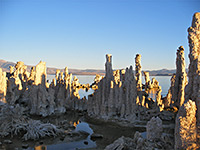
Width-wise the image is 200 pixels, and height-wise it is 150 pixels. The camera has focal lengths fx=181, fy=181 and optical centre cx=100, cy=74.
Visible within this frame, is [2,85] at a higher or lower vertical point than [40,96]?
higher

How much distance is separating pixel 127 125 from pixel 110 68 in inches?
389

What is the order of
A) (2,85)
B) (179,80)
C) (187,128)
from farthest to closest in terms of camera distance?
(2,85)
(179,80)
(187,128)

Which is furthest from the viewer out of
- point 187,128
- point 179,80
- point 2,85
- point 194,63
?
point 2,85

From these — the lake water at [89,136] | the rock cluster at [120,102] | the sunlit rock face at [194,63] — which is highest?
the sunlit rock face at [194,63]

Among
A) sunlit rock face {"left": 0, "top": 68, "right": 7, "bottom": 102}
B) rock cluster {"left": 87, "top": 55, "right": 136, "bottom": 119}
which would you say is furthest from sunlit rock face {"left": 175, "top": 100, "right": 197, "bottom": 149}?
sunlit rock face {"left": 0, "top": 68, "right": 7, "bottom": 102}

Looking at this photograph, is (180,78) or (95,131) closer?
(95,131)

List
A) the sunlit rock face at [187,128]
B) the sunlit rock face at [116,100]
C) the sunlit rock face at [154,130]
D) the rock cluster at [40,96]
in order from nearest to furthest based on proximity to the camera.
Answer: the sunlit rock face at [187,128] → the sunlit rock face at [154,130] → the sunlit rock face at [116,100] → the rock cluster at [40,96]

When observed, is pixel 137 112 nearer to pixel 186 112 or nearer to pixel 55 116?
pixel 55 116

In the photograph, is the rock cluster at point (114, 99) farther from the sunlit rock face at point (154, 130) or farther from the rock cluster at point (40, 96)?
the sunlit rock face at point (154, 130)

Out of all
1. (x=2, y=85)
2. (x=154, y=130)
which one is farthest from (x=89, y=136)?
(x=2, y=85)

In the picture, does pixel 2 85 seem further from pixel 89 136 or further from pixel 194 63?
pixel 194 63

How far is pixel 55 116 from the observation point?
991 inches

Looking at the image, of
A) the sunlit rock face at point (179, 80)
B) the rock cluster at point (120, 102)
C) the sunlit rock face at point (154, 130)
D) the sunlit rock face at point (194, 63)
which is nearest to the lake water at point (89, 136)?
the rock cluster at point (120, 102)

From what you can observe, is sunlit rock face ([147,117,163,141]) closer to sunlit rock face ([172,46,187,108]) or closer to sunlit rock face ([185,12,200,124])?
sunlit rock face ([185,12,200,124])
